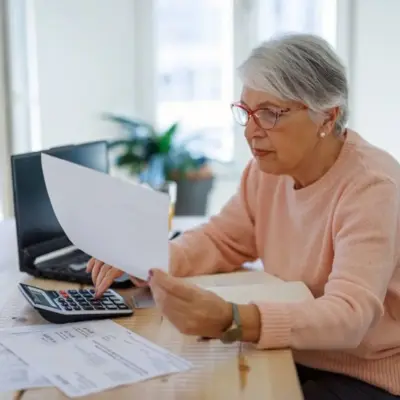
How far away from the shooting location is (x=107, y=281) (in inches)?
56.7

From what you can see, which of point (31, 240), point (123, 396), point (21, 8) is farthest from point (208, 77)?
point (123, 396)

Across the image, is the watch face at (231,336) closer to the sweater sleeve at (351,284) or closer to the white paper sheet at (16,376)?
the sweater sleeve at (351,284)

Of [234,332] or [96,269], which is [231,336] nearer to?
[234,332]

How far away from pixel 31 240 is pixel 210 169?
7.00 ft

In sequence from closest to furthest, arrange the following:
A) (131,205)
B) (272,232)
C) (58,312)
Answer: (131,205) → (58,312) → (272,232)

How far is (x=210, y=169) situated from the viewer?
375 cm

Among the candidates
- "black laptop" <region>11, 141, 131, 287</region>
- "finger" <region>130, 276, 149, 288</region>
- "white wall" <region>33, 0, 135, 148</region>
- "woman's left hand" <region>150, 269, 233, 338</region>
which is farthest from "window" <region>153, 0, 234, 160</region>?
"woman's left hand" <region>150, 269, 233, 338</region>

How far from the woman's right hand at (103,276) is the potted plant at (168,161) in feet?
6.51

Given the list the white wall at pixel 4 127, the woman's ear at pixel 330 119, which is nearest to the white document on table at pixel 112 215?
the woman's ear at pixel 330 119

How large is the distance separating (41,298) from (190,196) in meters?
2.24

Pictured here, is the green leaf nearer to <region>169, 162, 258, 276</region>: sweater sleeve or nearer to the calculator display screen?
<region>169, 162, 258, 276</region>: sweater sleeve

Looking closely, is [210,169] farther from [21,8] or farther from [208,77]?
[21,8]

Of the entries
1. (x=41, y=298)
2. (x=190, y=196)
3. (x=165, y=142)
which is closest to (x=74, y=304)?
(x=41, y=298)

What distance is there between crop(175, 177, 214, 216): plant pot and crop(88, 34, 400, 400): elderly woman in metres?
1.96
